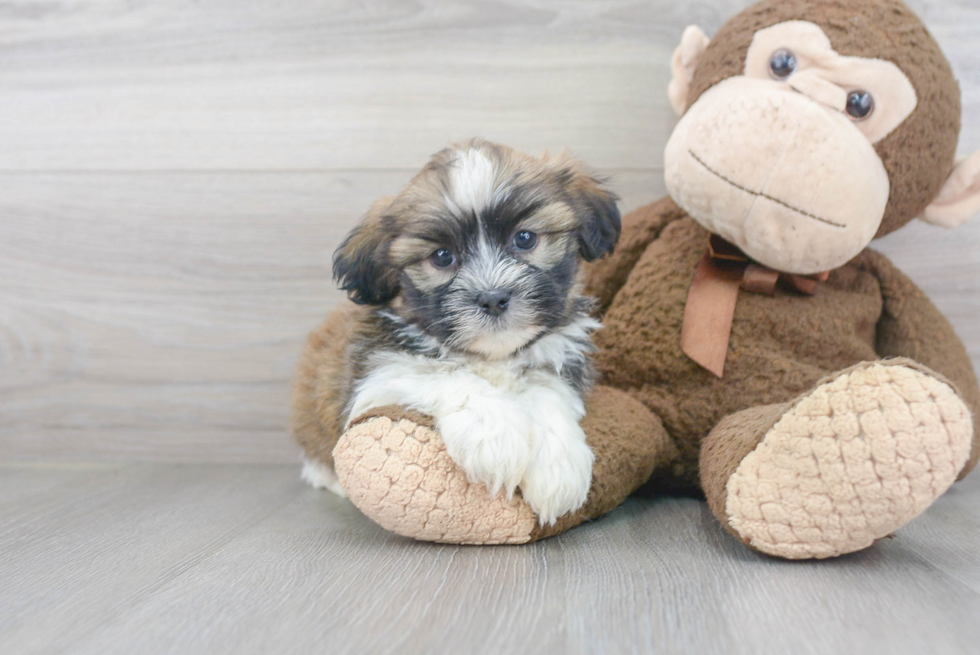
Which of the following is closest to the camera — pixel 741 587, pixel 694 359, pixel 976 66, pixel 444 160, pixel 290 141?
pixel 741 587

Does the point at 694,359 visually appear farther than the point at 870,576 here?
Yes

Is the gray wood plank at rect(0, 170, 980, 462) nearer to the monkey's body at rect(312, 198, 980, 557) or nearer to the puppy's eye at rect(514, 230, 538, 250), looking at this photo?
the monkey's body at rect(312, 198, 980, 557)

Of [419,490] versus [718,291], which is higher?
[718,291]

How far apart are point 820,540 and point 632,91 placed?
1187 millimetres

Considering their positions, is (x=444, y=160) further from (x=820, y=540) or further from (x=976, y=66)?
(x=976, y=66)

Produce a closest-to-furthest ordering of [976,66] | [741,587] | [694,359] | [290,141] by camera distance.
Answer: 1. [741,587]
2. [694,359]
3. [976,66]
4. [290,141]

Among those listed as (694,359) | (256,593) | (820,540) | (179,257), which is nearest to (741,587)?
(820,540)

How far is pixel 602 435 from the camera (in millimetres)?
1297

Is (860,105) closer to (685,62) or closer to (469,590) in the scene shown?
(685,62)

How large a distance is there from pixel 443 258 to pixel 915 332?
3.40 ft

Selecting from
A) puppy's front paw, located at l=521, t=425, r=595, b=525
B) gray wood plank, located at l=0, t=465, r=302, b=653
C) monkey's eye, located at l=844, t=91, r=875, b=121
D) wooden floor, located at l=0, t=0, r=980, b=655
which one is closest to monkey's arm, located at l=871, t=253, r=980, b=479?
wooden floor, located at l=0, t=0, r=980, b=655

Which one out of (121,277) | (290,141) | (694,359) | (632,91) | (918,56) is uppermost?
(918,56)

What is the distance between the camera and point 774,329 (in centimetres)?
144

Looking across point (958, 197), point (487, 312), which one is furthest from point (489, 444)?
point (958, 197)
